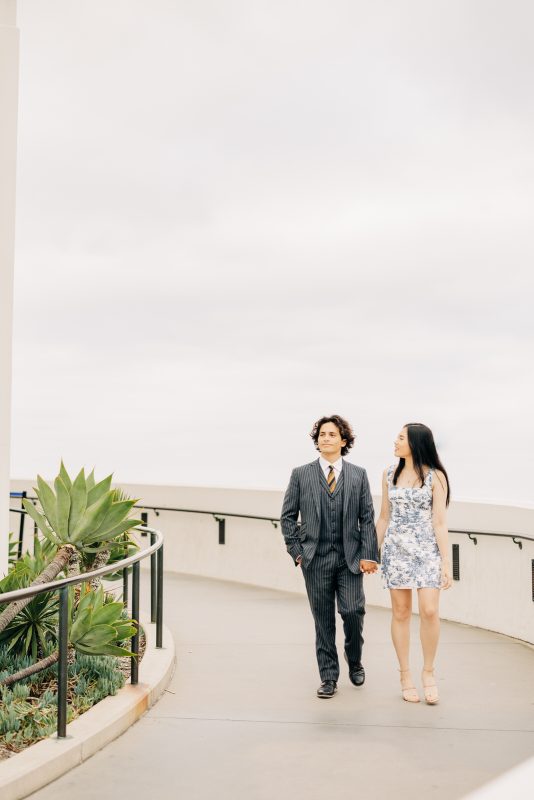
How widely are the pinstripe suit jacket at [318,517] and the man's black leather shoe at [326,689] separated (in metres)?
0.74

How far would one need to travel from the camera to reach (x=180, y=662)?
686cm

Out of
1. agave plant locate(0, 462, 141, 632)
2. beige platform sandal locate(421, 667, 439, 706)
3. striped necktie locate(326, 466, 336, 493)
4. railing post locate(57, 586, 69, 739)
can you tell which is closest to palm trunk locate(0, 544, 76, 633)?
agave plant locate(0, 462, 141, 632)

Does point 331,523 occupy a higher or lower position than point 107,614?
higher

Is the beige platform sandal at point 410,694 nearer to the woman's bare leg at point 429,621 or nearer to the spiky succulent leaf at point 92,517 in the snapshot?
the woman's bare leg at point 429,621

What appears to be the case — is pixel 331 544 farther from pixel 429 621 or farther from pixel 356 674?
pixel 356 674

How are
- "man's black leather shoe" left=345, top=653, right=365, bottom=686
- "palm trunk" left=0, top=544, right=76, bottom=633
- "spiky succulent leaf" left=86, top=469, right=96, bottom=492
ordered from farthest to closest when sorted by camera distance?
"spiky succulent leaf" left=86, top=469, right=96, bottom=492
"man's black leather shoe" left=345, top=653, right=365, bottom=686
"palm trunk" left=0, top=544, right=76, bottom=633

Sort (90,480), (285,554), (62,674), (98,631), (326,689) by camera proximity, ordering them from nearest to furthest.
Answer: (62,674), (98,631), (326,689), (90,480), (285,554)

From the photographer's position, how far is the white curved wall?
827cm

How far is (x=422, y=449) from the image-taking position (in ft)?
18.4

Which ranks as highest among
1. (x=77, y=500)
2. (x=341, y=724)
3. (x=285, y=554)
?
(x=77, y=500)

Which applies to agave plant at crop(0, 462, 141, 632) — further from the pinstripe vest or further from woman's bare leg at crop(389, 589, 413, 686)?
woman's bare leg at crop(389, 589, 413, 686)

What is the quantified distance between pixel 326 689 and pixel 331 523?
1.04m

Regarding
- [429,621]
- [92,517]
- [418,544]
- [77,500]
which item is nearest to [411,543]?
[418,544]

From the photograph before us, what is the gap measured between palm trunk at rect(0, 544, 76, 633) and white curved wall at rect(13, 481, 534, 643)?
13.8 feet
